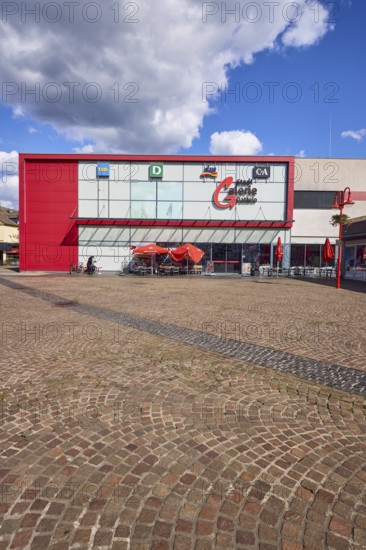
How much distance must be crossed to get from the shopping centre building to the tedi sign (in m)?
0.09

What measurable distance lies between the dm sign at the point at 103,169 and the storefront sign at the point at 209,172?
847 centimetres

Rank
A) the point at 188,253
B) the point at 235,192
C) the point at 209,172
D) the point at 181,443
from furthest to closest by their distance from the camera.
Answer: the point at 235,192, the point at 209,172, the point at 188,253, the point at 181,443


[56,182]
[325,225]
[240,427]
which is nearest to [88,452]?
[240,427]

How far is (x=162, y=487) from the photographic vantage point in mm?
2561

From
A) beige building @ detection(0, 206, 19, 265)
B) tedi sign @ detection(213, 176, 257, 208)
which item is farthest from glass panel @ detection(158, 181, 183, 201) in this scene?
beige building @ detection(0, 206, 19, 265)

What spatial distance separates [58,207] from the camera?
28.4 metres

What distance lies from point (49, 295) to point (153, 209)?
16416 mm

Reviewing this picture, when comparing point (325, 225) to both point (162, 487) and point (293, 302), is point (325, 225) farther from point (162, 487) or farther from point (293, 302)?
point (162, 487)

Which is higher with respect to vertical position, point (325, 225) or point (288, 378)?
point (325, 225)

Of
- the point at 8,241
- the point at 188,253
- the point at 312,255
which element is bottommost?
the point at 188,253

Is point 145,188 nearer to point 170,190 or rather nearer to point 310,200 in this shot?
point 170,190

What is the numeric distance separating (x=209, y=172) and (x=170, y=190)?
379cm

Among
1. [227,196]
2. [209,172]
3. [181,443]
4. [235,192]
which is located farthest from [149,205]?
[181,443]

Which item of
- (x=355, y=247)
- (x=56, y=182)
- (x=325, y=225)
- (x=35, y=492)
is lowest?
(x=35, y=492)
